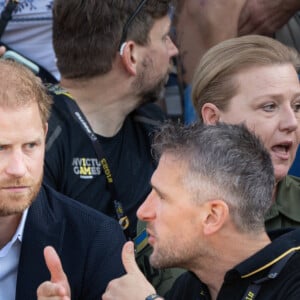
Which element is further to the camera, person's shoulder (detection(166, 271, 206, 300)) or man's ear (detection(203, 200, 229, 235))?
person's shoulder (detection(166, 271, 206, 300))

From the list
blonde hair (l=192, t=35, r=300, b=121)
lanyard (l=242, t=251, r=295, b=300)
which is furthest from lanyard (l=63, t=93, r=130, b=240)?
lanyard (l=242, t=251, r=295, b=300)

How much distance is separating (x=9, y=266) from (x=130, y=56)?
56.4 inches

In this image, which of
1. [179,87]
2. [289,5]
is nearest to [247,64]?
[289,5]

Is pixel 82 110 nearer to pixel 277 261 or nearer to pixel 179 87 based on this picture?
pixel 179 87

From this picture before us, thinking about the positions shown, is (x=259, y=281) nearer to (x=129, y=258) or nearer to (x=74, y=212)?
(x=129, y=258)

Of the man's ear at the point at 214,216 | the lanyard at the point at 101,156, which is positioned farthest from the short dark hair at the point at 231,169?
the lanyard at the point at 101,156

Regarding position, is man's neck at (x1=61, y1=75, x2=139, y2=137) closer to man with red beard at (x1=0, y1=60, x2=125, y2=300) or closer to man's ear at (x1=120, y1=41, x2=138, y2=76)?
man's ear at (x1=120, y1=41, x2=138, y2=76)

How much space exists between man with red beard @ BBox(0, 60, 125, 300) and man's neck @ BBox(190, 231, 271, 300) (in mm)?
587

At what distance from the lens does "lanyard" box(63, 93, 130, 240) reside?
13.0ft

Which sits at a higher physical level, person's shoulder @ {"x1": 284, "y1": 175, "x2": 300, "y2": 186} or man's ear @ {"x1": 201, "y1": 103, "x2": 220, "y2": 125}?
man's ear @ {"x1": 201, "y1": 103, "x2": 220, "y2": 125}

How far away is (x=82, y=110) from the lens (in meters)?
4.12

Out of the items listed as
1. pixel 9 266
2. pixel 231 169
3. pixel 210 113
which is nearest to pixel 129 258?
pixel 231 169

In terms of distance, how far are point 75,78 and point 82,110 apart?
6.9 inches

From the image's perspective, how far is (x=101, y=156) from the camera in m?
3.96
